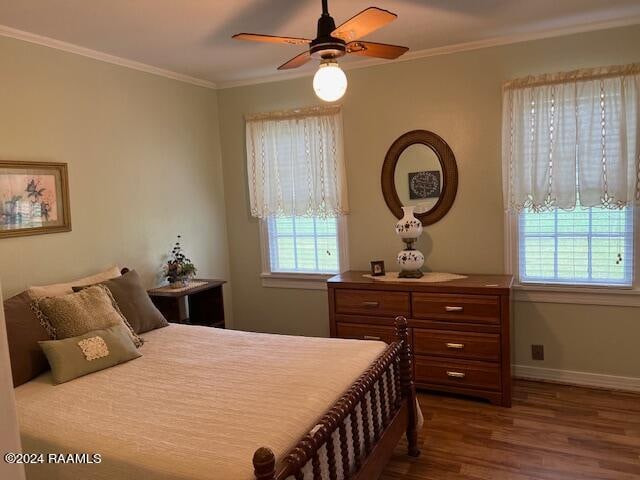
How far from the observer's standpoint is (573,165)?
11.4 ft

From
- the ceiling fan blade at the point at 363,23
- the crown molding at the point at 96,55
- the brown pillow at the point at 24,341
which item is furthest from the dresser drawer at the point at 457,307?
the crown molding at the point at 96,55

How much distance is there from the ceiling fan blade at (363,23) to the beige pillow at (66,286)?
219 centimetres

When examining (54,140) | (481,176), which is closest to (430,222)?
(481,176)

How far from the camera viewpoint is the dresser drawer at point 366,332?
3.74 m

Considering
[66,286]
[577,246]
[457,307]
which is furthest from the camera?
[577,246]

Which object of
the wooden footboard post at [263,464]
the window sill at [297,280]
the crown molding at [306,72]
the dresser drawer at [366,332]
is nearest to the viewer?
the wooden footboard post at [263,464]

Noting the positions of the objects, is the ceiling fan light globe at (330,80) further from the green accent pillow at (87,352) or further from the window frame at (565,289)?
the window frame at (565,289)

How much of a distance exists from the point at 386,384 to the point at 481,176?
6.52 ft

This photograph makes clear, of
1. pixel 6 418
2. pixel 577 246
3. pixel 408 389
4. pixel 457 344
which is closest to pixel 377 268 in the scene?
pixel 457 344

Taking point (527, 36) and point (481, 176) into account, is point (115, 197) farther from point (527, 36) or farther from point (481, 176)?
point (527, 36)

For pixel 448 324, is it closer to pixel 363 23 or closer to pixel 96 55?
pixel 363 23

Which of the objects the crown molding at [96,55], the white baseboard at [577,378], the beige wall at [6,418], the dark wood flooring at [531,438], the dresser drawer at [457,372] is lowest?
the dark wood flooring at [531,438]

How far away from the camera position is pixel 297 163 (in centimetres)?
441

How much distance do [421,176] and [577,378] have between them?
194 centimetres
